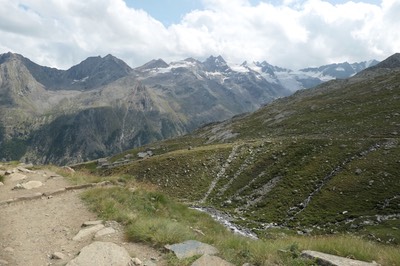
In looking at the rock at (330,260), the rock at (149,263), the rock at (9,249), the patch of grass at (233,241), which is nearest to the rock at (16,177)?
the patch of grass at (233,241)

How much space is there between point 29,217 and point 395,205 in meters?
47.0

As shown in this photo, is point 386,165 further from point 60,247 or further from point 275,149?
point 60,247

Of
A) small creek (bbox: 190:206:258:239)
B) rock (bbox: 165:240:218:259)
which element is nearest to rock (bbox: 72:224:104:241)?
rock (bbox: 165:240:218:259)

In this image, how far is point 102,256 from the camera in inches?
507

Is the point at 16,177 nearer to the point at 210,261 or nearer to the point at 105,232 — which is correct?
the point at 105,232

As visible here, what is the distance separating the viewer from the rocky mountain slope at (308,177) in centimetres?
4891

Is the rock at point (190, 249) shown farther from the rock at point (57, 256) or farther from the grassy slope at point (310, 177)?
the grassy slope at point (310, 177)

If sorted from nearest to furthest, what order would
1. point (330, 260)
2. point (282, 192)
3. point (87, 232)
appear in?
point (330, 260) → point (87, 232) → point (282, 192)

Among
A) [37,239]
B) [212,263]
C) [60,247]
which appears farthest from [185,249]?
[37,239]

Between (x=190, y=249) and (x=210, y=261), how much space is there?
4.49 feet

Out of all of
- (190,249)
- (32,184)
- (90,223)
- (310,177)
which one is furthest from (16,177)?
(310,177)

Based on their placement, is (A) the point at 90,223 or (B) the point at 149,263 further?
(A) the point at 90,223

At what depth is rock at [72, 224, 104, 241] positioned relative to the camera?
15150 mm

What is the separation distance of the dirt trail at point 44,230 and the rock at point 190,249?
646 mm
